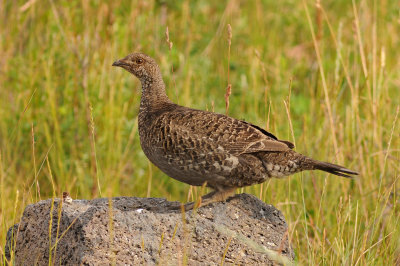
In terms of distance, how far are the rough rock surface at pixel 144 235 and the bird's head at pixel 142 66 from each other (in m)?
1.23

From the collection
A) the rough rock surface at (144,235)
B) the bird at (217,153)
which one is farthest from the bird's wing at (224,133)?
the rough rock surface at (144,235)

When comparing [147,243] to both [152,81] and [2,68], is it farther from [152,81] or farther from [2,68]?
[2,68]

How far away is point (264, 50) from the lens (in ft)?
30.0

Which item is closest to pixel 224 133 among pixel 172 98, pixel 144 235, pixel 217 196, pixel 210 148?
pixel 210 148

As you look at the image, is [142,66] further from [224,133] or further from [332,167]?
[332,167]

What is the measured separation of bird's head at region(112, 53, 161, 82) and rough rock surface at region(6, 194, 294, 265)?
4.03 ft

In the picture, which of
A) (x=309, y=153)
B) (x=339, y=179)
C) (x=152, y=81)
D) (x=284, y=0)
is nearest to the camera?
(x=152, y=81)

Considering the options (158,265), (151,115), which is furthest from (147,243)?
(151,115)

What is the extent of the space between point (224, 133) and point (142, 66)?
107 cm

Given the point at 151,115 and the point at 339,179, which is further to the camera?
the point at 339,179

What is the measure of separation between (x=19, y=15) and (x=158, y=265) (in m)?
4.74

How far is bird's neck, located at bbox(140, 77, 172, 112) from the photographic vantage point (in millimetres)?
5039

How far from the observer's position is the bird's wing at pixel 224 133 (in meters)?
4.51

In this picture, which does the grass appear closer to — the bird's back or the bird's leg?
the bird's back
